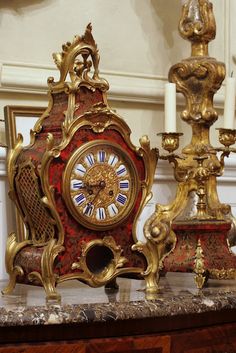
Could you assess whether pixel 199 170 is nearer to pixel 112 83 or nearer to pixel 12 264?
pixel 112 83

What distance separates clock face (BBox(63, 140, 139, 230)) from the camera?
149 centimetres

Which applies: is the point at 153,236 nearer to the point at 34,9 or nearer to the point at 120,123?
the point at 120,123

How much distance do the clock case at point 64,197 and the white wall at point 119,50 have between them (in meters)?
0.32

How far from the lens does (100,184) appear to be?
4.95ft

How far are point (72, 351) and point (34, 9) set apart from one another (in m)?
0.94

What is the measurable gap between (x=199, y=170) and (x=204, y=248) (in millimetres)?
172

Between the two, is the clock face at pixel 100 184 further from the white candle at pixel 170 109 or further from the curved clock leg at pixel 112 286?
the white candle at pixel 170 109

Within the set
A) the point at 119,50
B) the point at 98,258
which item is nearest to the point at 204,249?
the point at 98,258

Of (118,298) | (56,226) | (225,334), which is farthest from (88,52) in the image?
(225,334)

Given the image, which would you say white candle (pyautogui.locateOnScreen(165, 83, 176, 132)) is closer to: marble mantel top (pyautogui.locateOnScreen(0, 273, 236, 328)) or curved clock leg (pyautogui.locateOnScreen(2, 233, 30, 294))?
marble mantel top (pyautogui.locateOnScreen(0, 273, 236, 328))

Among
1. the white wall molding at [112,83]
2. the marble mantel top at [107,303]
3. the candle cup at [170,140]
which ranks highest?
the white wall molding at [112,83]

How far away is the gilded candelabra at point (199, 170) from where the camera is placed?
1.75 metres

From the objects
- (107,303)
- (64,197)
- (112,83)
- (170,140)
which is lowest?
(107,303)

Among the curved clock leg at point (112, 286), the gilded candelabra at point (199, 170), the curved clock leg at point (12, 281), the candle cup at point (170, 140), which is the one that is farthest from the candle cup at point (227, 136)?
the curved clock leg at point (12, 281)
